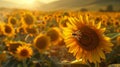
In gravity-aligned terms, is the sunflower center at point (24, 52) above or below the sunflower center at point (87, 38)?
below

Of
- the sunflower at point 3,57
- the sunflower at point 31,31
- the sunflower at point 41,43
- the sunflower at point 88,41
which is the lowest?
the sunflower at point 31,31

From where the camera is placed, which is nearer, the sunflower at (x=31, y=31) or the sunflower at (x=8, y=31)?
the sunflower at (x=8, y=31)

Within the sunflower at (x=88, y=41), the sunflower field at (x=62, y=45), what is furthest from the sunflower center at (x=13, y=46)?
the sunflower at (x=88, y=41)

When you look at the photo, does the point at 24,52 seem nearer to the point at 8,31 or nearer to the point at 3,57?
the point at 3,57

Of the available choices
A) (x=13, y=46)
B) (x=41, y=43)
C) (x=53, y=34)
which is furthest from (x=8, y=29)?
(x=41, y=43)

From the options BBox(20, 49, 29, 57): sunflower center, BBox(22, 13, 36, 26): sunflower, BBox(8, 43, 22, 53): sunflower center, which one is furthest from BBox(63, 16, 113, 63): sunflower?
BBox(22, 13, 36, 26): sunflower

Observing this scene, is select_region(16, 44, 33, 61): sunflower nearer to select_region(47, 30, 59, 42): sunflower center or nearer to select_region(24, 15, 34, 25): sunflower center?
select_region(47, 30, 59, 42): sunflower center

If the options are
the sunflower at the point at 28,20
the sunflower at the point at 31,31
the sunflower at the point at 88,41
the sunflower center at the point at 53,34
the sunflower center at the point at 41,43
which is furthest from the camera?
the sunflower at the point at 28,20

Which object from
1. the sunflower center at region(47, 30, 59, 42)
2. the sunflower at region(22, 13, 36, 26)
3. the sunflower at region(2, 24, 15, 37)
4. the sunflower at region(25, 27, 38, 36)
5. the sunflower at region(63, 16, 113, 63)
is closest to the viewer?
the sunflower at region(63, 16, 113, 63)

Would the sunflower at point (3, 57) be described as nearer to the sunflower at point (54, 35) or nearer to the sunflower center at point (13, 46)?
the sunflower center at point (13, 46)
